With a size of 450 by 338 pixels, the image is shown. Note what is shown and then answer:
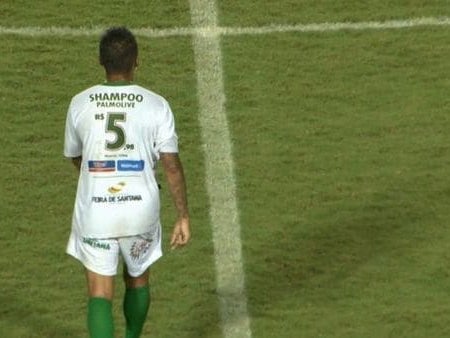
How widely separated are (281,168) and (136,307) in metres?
2.70

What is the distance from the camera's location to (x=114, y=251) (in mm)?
10422

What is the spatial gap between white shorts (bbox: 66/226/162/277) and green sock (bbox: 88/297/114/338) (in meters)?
0.13

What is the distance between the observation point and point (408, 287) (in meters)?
12.0

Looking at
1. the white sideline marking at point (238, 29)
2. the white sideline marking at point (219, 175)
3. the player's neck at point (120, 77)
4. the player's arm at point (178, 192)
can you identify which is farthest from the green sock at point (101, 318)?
the white sideline marking at point (238, 29)

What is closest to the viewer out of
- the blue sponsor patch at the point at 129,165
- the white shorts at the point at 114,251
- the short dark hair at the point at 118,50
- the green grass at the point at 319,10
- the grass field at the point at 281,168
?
the short dark hair at the point at 118,50

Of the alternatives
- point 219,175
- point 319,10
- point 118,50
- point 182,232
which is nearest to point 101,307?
point 182,232

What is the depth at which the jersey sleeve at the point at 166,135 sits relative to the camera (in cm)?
1027

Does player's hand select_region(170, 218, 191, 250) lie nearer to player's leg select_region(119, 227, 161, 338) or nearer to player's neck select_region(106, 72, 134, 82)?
player's leg select_region(119, 227, 161, 338)

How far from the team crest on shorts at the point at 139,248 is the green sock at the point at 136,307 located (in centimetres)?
25

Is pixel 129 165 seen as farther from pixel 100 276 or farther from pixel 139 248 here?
pixel 100 276

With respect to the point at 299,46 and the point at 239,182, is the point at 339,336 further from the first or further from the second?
the point at 299,46

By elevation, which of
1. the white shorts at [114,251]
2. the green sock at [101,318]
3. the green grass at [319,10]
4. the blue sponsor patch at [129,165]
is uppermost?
the green grass at [319,10]

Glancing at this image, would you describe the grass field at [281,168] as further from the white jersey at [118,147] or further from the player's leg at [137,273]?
the white jersey at [118,147]

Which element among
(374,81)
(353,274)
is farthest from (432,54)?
(353,274)
